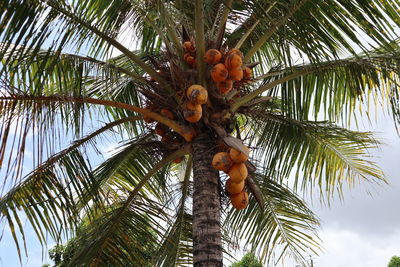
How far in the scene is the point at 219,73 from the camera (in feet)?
14.4

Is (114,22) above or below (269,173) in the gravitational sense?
above

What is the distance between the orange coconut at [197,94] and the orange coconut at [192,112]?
0.04 m

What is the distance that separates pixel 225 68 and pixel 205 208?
3.78 ft

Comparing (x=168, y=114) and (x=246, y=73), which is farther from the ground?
(x=246, y=73)

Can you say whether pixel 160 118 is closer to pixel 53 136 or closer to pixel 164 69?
pixel 164 69

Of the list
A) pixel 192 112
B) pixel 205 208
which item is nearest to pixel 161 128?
pixel 192 112

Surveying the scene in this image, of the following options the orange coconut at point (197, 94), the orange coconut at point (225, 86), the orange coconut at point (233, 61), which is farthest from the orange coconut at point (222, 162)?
the orange coconut at point (233, 61)

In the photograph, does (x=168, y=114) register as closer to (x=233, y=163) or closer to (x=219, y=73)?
(x=219, y=73)

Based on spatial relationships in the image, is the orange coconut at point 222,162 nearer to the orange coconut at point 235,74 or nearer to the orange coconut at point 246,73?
the orange coconut at point 235,74

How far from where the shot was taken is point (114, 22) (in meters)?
4.91

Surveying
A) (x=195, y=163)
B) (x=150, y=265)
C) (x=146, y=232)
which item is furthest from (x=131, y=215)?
(x=195, y=163)

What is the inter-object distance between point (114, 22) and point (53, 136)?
148cm

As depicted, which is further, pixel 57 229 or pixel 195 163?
pixel 57 229

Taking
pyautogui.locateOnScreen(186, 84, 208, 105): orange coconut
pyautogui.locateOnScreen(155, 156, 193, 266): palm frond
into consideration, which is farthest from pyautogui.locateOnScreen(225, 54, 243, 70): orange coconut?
pyautogui.locateOnScreen(155, 156, 193, 266): palm frond
